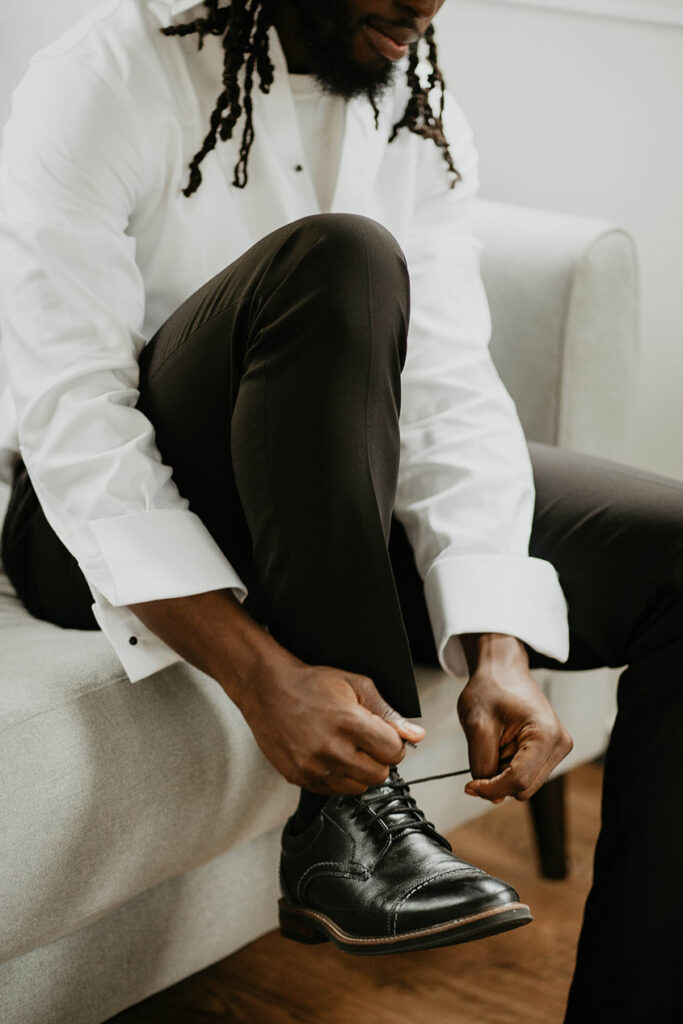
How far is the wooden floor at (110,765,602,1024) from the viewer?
3.30ft

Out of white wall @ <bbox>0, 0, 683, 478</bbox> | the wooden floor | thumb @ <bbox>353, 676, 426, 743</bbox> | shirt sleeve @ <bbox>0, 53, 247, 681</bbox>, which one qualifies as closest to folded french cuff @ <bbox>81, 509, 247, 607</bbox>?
shirt sleeve @ <bbox>0, 53, 247, 681</bbox>

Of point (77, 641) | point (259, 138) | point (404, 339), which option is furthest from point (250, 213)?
point (77, 641)

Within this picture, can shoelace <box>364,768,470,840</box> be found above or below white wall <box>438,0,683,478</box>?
below

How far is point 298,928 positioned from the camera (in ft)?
2.55

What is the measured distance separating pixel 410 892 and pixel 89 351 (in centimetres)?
44

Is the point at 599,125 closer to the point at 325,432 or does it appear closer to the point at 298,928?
the point at 325,432

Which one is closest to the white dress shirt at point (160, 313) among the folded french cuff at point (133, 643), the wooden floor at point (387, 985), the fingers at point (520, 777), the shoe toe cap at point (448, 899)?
the folded french cuff at point (133, 643)

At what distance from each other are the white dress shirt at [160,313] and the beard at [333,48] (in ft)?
0.09

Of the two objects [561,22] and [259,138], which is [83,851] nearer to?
[259,138]

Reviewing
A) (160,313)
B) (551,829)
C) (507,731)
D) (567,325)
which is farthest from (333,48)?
(551,829)

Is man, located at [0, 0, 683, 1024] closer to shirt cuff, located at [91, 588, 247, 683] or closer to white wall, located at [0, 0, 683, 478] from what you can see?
shirt cuff, located at [91, 588, 247, 683]

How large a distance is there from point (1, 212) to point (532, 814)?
2.86 feet

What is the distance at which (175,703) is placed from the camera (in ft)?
2.63

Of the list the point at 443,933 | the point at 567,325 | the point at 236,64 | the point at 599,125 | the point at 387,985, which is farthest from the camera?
the point at 599,125
